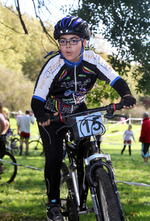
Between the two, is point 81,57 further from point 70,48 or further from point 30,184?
point 30,184

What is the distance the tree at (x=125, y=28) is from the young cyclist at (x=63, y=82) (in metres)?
2.81

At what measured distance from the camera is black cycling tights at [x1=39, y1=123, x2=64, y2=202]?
380cm

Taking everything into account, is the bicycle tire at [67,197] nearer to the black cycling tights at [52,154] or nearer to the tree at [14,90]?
the black cycling tights at [52,154]

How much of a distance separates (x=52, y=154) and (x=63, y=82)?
746 mm

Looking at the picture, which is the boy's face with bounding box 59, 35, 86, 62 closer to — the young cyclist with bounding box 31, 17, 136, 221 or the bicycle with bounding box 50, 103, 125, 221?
the young cyclist with bounding box 31, 17, 136, 221

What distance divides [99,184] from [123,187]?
6.32 metres

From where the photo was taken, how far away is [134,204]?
7016 millimetres

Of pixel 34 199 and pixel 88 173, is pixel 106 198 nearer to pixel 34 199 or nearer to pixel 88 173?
pixel 88 173

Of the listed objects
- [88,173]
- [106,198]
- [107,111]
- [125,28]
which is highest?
[125,28]

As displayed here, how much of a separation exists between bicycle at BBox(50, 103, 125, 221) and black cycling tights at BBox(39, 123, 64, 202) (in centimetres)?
11

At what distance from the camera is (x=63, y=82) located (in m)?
3.71

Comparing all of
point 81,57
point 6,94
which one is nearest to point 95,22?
point 81,57

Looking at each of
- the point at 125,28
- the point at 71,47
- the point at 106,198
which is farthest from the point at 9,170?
the point at 106,198

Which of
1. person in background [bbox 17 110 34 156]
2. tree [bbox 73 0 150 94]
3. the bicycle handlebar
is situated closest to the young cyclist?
the bicycle handlebar
